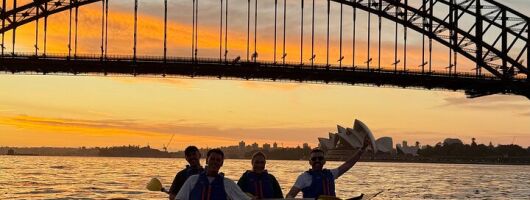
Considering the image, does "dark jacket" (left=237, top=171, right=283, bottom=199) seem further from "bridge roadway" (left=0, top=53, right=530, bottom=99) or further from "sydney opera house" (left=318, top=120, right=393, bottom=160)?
"sydney opera house" (left=318, top=120, right=393, bottom=160)

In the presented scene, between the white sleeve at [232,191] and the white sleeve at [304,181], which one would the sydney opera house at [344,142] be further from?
the white sleeve at [232,191]

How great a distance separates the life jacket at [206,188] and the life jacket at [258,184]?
2.41 m

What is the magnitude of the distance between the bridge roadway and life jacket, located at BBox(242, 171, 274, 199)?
49.4 meters

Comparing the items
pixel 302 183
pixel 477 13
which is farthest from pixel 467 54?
pixel 302 183

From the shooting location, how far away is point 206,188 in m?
9.60

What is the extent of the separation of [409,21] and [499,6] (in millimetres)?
7661

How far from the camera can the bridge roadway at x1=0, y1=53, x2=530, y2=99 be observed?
60.0m

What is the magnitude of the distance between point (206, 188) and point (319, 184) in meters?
3.10

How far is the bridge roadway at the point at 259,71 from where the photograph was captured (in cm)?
6003

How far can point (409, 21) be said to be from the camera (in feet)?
214

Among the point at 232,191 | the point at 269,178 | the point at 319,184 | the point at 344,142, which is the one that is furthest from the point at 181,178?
the point at 344,142

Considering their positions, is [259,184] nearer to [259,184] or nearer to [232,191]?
[259,184]

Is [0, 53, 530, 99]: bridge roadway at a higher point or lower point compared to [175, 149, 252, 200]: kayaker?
higher

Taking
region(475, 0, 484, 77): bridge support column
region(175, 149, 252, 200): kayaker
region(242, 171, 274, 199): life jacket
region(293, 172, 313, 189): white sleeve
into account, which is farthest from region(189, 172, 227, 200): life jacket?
region(475, 0, 484, 77): bridge support column
